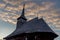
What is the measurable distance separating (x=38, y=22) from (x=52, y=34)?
396 cm

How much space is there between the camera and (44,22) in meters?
38.2

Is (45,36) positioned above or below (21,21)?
below

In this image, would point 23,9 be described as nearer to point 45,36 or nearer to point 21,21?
point 21,21

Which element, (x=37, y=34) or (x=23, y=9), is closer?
(x=37, y=34)

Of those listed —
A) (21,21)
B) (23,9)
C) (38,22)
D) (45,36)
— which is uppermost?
(23,9)

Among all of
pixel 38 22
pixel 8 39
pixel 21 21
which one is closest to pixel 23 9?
pixel 21 21

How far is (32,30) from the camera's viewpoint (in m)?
35.7

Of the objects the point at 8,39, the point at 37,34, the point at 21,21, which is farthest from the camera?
the point at 21,21

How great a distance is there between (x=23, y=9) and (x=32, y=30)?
16.4m

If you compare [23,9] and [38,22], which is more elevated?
[23,9]

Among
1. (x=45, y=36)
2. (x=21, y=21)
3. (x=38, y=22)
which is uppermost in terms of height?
(x=21, y=21)

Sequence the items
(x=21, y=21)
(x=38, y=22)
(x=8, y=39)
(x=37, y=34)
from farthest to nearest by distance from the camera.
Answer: (x=21, y=21) → (x=8, y=39) → (x=38, y=22) → (x=37, y=34)

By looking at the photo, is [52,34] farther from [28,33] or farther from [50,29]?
[28,33]

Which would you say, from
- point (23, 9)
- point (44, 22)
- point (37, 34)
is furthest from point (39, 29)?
point (23, 9)
